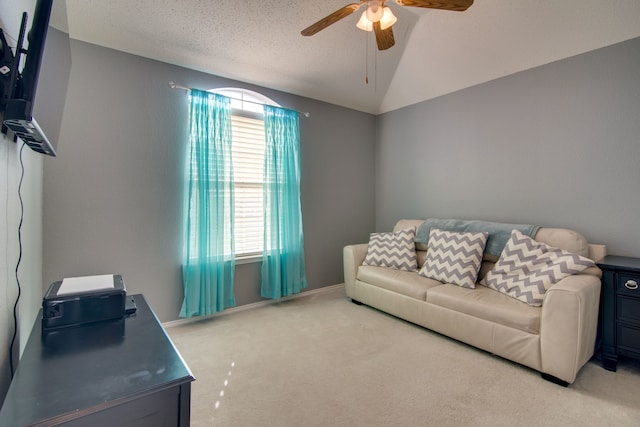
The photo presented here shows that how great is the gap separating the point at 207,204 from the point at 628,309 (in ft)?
11.3

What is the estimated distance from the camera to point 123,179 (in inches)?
103

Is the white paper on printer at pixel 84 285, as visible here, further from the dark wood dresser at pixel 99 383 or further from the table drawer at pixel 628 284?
the table drawer at pixel 628 284

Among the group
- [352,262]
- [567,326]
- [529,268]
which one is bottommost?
[567,326]

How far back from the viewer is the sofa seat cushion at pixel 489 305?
2.10m

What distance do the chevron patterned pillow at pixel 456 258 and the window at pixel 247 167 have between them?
1876 mm

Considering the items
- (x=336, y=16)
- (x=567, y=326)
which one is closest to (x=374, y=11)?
(x=336, y=16)

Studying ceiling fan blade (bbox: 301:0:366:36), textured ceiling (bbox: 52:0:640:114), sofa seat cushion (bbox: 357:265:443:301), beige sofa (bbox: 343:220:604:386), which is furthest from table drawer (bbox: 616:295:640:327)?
ceiling fan blade (bbox: 301:0:366:36)

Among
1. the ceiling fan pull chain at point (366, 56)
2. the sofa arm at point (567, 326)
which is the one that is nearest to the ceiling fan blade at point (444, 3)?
the ceiling fan pull chain at point (366, 56)

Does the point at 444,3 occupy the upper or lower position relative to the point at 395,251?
upper

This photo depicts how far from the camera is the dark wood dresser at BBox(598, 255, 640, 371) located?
2047 millimetres

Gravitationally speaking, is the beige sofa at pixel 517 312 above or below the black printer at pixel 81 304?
below

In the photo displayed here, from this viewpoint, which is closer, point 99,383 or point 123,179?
point 99,383

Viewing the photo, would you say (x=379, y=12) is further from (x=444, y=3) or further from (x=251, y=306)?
(x=251, y=306)

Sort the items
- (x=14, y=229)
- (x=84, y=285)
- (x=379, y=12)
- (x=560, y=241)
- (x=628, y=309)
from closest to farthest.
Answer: (x=14, y=229) → (x=84, y=285) → (x=379, y=12) → (x=628, y=309) → (x=560, y=241)
